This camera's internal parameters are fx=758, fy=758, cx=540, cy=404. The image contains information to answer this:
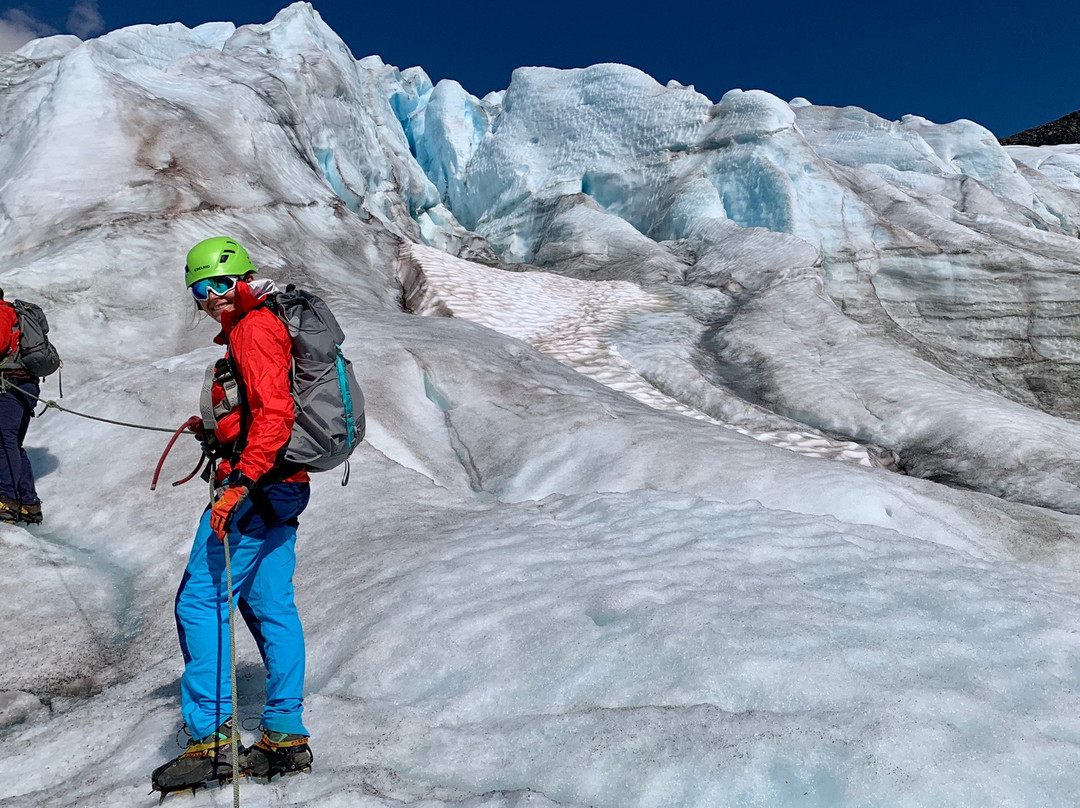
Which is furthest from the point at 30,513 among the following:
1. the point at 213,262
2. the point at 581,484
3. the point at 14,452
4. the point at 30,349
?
the point at 581,484

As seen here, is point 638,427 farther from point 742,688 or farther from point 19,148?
point 19,148

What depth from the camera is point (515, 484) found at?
6.77 m

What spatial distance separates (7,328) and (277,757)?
4221 millimetres

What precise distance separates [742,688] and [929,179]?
2687cm

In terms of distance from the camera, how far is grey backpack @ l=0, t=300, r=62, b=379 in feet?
17.5

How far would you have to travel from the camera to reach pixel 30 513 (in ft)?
17.1

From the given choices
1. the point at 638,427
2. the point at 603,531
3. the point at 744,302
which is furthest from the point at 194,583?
the point at 744,302

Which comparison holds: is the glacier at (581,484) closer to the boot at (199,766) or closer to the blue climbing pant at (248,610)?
the boot at (199,766)

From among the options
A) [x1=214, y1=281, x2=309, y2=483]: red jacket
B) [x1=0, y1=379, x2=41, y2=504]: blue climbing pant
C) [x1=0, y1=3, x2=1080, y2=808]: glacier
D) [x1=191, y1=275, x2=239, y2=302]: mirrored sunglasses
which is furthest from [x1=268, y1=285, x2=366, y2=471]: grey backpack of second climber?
[x1=0, y1=379, x2=41, y2=504]: blue climbing pant

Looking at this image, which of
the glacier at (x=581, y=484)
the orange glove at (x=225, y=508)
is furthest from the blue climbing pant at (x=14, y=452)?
the orange glove at (x=225, y=508)

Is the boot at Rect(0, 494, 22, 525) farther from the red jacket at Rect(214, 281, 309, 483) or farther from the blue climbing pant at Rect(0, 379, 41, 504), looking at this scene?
the red jacket at Rect(214, 281, 309, 483)

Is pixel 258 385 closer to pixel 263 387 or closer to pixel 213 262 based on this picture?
pixel 263 387

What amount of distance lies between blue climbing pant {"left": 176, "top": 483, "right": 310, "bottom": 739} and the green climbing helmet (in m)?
0.82

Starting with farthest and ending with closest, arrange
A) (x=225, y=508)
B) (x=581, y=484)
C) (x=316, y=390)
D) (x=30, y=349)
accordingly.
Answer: (x=581, y=484)
(x=30, y=349)
(x=316, y=390)
(x=225, y=508)
